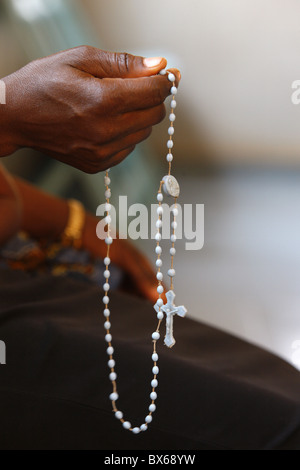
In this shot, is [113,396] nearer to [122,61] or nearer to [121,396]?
[121,396]

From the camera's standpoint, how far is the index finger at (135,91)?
574 mm

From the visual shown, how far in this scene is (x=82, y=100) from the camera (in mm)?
577

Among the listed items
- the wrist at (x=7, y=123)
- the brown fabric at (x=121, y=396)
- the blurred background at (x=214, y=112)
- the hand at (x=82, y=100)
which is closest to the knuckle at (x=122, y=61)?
the hand at (x=82, y=100)

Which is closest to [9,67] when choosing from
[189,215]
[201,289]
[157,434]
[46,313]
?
[189,215]

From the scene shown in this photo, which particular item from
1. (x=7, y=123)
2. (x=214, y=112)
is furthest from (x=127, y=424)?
(x=214, y=112)

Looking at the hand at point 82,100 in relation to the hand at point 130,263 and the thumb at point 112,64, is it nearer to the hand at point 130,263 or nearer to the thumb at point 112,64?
the thumb at point 112,64

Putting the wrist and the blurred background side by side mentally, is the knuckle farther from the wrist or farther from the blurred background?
the blurred background

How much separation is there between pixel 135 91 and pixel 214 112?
2015 millimetres

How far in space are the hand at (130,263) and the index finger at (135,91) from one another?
56 centimetres

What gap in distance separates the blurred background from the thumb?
1259 millimetres

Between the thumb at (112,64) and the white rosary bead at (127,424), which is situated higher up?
the thumb at (112,64)

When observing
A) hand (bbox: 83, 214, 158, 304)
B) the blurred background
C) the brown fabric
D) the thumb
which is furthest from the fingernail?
the blurred background

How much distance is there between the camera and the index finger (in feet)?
1.88

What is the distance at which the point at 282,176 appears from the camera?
8.11ft
